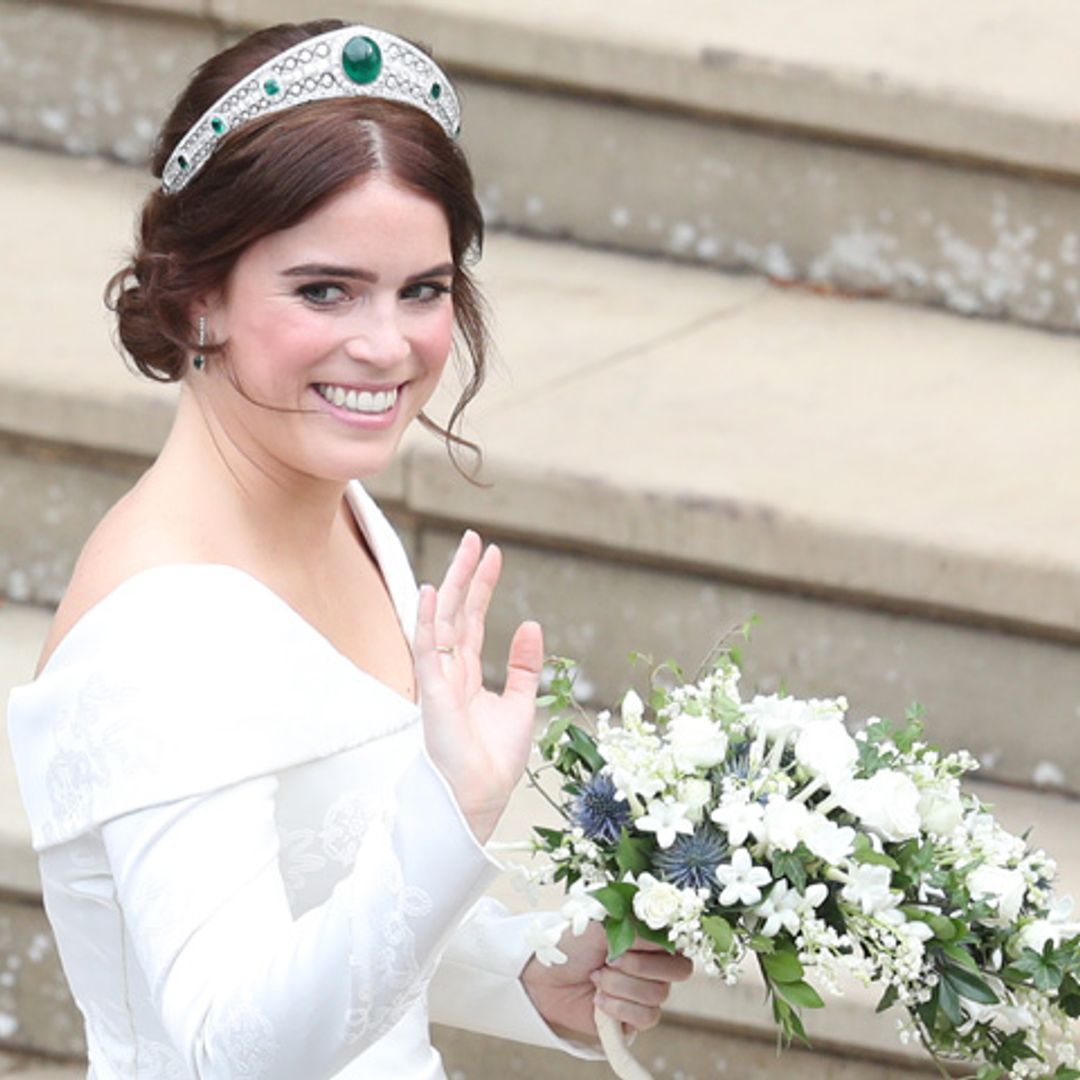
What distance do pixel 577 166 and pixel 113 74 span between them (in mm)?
793

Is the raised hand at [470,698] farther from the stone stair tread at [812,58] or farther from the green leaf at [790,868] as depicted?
the stone stair tread at [812,58]

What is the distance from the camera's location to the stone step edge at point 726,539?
3.02 meters

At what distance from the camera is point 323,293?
2.01 metres

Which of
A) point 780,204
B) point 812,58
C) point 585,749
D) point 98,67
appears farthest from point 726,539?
point 98,67

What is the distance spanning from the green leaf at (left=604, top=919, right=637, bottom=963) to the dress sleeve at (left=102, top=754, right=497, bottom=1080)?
143 millimetres

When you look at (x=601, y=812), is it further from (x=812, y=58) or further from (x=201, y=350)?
(x=812, y=58)

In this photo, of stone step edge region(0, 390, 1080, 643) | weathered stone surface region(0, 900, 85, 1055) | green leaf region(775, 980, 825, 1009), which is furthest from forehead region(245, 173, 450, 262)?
weathered stone surface region(0, 900, 85, 1055)

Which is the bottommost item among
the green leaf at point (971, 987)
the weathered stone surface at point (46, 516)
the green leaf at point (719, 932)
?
the weathered stone surface at point (46, 516)

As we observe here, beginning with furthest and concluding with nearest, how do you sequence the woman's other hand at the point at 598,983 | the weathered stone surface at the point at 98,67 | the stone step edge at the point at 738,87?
the weathered stone surface at the point at 98,67 → the stone step edge at the point at 738,87 → the woman's other hand at the point at 598,983

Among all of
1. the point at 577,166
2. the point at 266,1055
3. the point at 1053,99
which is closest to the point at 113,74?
the point at 577,166

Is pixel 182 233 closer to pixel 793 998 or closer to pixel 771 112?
pixel 793 998

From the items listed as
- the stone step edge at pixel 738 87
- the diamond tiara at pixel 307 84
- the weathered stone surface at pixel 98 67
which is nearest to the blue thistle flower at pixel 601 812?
the diamond tiara at pixel 307 84

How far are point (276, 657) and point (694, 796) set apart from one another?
37 centimetres

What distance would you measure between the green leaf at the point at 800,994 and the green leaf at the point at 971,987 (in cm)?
15
